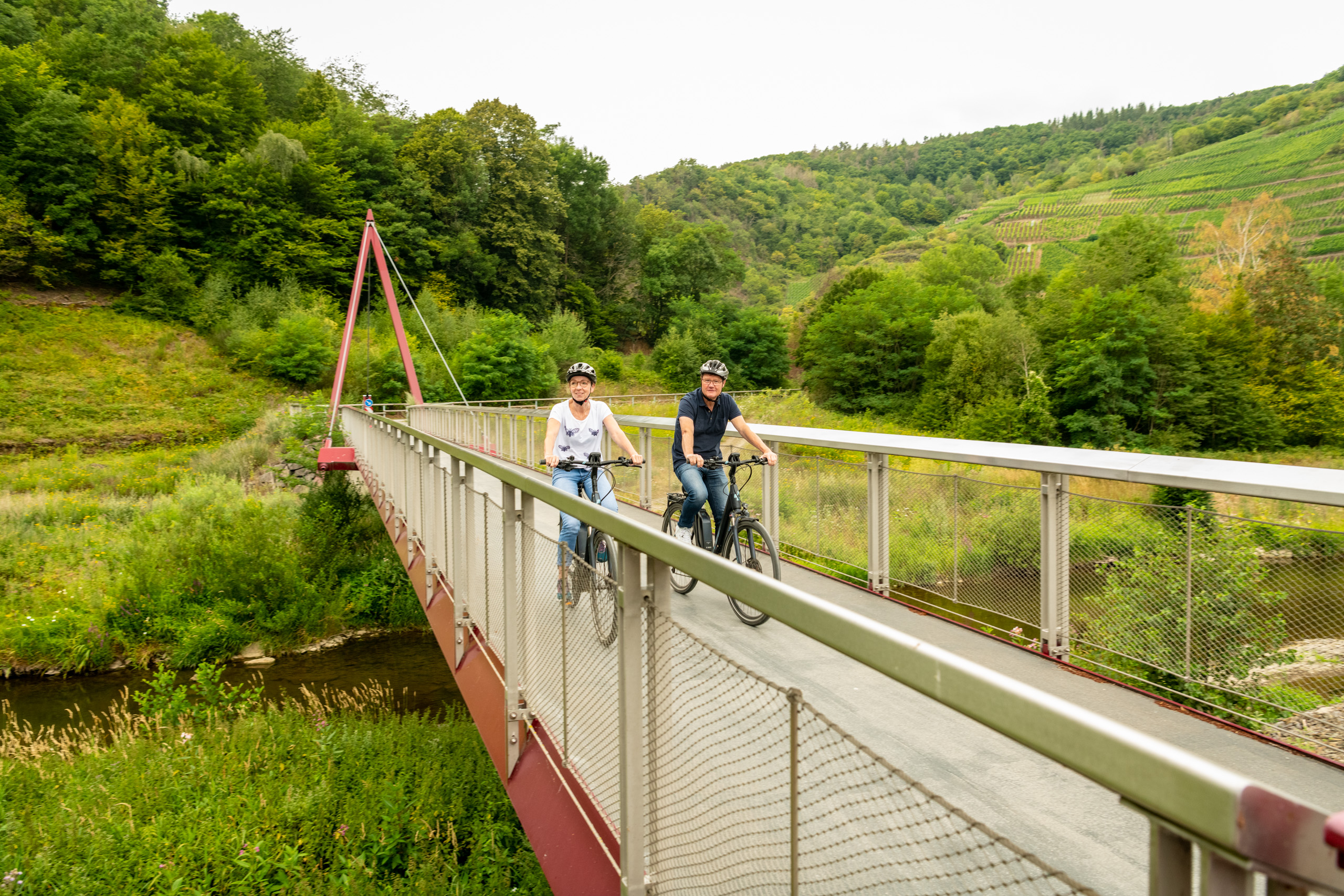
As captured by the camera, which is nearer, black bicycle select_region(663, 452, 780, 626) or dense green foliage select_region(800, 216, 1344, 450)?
black bicycle select_region(663, 452, 780, 626)

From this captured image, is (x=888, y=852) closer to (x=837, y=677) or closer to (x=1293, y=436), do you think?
(x=837, y=677)

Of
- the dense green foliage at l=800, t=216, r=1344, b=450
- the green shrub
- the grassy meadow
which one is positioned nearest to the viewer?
the grassy meadow

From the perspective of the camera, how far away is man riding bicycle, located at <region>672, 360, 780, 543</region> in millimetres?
6238

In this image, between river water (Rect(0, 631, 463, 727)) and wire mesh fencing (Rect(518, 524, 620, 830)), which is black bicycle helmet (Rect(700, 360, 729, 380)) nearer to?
wire mesh fencing (Rect(518, 524, 620, 830))

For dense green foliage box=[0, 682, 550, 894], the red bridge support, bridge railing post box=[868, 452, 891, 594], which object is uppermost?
bridge railing post box=[868, 452, 891, 594]

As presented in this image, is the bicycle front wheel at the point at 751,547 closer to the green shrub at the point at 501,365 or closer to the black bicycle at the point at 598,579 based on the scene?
the black bicycle at the point at 598,579

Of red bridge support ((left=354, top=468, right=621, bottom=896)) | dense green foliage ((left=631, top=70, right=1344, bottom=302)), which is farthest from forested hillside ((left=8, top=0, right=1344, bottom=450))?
red bridge support ((left=354, top=468, right=621, bottom=896))

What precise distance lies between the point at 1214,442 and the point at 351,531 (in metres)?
43.1

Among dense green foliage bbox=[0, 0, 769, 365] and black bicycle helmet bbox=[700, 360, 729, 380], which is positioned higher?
dense green foliage bbox=[0, 0, 769, 365]

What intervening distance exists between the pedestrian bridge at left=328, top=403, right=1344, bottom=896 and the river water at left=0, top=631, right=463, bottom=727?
7850 millimetres

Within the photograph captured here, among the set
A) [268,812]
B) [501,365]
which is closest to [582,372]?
[268,812]

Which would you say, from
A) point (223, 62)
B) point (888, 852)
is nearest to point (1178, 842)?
point (888, 852)

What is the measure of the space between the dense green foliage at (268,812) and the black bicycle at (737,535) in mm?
3539

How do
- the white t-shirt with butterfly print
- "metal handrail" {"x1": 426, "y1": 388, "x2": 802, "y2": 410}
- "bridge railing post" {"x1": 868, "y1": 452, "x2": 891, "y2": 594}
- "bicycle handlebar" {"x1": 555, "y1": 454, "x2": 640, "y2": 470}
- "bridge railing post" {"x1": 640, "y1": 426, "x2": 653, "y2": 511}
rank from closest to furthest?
"bicycle handlebar" {"x1": 555, "y1": 454, "x2": 640, "y2": 470}
the white t-shirt with butterfly print
"bridge railing post" {"x1": 868, "y1": 452, "x2": 891, "y2": 594}
"bridge railing post" {"x1": 640, "y1": 426, "x2": 653, "y2": 511}
"metal handrail" {"x1": 426, "y1": 388, "x2": 802, "y2": 410}
